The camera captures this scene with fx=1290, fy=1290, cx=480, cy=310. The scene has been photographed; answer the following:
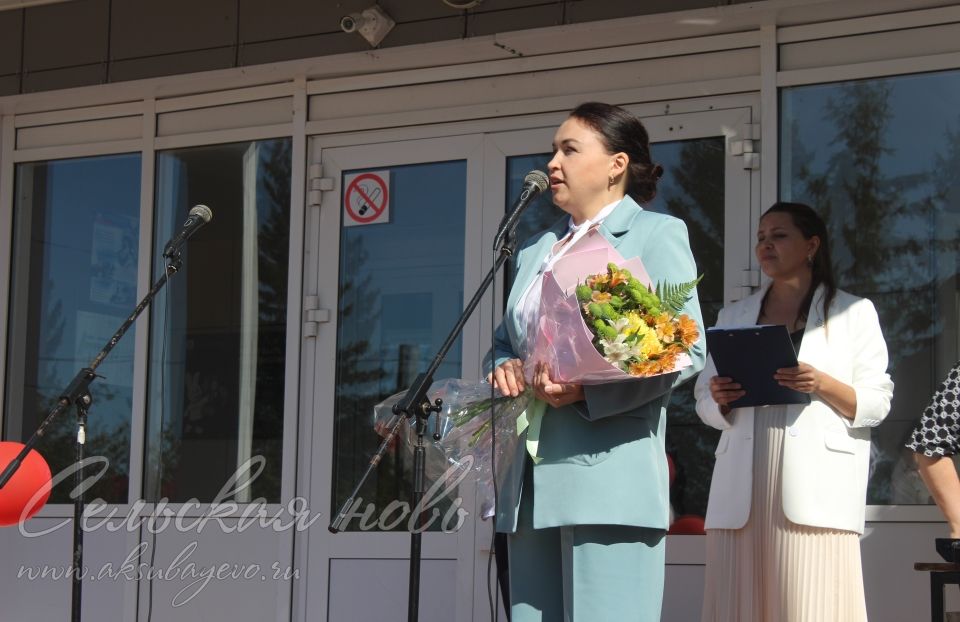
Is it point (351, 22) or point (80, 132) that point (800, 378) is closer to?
point (351, 22)

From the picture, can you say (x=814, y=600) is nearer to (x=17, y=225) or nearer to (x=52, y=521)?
(x=52, y=521)

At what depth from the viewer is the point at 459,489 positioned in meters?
5.07

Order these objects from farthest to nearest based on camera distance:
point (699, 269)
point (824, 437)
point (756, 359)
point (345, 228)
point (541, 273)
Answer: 1. point (345, 228)
2. point (699, 269)
3. point (824, 437)
4. point (756, 359)
5. point (541, 273)

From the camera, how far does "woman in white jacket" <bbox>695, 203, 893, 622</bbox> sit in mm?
3805

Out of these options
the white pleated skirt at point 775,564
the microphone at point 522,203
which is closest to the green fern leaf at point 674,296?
the microphone at point 522,203

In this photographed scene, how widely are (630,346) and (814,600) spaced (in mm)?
1614

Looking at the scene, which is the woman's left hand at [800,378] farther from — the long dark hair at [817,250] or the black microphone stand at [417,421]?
the black microphone stand at [417,421]

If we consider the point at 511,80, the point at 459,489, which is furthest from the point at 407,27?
the point at 459,489

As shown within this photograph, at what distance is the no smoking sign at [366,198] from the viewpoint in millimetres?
5492

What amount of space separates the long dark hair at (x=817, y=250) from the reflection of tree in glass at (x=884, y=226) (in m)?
0.43

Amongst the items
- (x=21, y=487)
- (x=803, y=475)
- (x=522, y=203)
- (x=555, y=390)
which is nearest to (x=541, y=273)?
(x=522, y=203)

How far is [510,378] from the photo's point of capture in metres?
2.71

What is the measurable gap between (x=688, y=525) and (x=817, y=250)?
46.3 inches

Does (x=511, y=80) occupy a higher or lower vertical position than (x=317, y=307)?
higher
